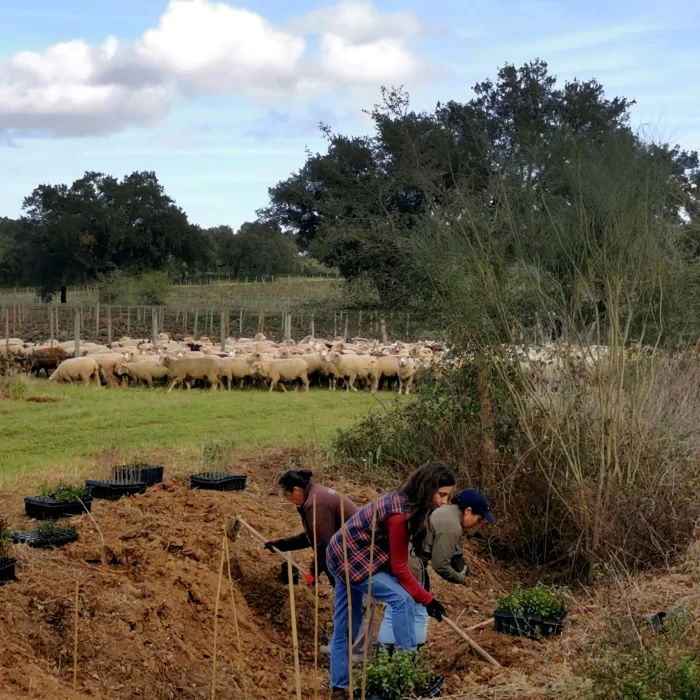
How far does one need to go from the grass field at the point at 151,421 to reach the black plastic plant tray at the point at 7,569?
15.9ft

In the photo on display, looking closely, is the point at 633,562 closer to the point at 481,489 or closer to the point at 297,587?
the point at 481,489

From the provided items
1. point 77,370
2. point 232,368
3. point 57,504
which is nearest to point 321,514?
point 57,504

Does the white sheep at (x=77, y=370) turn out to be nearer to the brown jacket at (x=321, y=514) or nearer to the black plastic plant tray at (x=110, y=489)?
the black plastic plant tray at (x=110, y=489)

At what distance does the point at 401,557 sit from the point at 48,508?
4591 millimetres

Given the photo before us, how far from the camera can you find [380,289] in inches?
549

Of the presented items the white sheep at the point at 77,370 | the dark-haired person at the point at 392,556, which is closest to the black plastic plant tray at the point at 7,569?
the dark-haired person at the point at 392,556

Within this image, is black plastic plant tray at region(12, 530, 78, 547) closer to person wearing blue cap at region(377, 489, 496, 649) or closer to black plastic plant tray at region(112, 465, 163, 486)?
black plastic plant tray at region(112, 465, 163, 486)

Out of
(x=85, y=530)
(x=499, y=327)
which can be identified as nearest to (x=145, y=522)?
(x=85, y=530)

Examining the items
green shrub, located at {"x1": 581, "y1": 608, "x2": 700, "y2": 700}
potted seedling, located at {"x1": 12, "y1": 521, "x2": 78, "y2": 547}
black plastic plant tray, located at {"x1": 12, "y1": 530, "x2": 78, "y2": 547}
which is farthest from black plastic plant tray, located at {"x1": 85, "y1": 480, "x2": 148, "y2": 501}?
green shrub, located at {"x1": 581, "y1": 608, "x2": 700, "y2": 700}

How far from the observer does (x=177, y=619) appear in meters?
7.23

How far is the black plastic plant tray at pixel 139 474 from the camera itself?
1080 centimetres

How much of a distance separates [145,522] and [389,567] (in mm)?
3487

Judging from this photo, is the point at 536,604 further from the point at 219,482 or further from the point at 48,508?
the point at 48,508

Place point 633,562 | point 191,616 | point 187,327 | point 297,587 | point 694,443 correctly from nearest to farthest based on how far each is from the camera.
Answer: point 191,616 → point 297,587 → point 633,562 → point 694,443 → point 187,327
